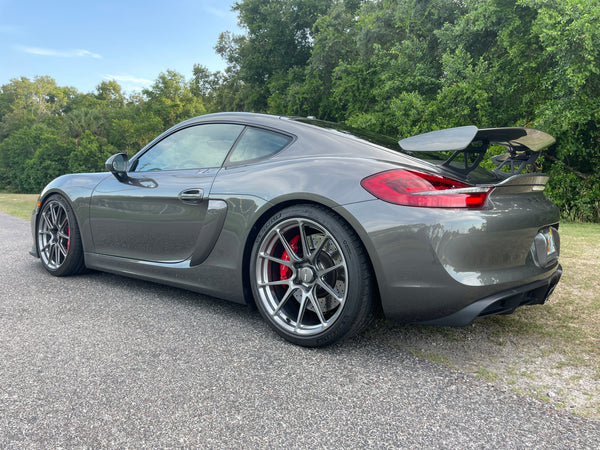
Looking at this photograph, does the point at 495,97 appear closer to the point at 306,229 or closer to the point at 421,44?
the point at 421,44

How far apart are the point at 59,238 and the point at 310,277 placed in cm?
288

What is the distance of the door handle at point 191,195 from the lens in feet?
10.6

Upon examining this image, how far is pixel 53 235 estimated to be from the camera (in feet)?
14.8

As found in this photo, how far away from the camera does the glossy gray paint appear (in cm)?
234

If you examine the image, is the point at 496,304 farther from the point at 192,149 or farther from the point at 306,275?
the point at 192,149

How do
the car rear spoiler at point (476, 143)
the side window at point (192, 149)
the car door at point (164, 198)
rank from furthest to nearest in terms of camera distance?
the side window at point (192, 149) → the car door at point (164, 198) → the car rear spoiler at point (476, 143)

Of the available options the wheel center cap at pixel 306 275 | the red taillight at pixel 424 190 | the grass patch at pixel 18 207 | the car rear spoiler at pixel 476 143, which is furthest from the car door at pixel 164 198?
the grass patch at pixel 18 207

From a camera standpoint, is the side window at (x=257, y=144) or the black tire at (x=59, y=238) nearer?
the side window at (x=257, y=144)

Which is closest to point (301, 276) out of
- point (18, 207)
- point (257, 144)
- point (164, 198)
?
point (257, 144)

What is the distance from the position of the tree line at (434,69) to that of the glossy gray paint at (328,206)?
35.7 feet

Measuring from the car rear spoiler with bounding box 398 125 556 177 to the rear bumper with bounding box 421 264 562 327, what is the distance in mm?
691

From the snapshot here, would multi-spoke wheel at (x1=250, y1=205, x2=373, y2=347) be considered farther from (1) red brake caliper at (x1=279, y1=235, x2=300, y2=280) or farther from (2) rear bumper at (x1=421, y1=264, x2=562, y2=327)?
(2) rear bumper at (x1=421, y1=264, x2=562, y2=327)

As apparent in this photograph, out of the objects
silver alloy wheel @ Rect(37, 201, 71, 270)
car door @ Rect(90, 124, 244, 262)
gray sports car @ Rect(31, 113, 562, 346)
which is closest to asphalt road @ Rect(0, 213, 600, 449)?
gray sports car @ Rect(31, 113, 562, 346)

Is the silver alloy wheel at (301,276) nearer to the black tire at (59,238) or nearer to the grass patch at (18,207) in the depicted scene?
the black tire at (59,238)
